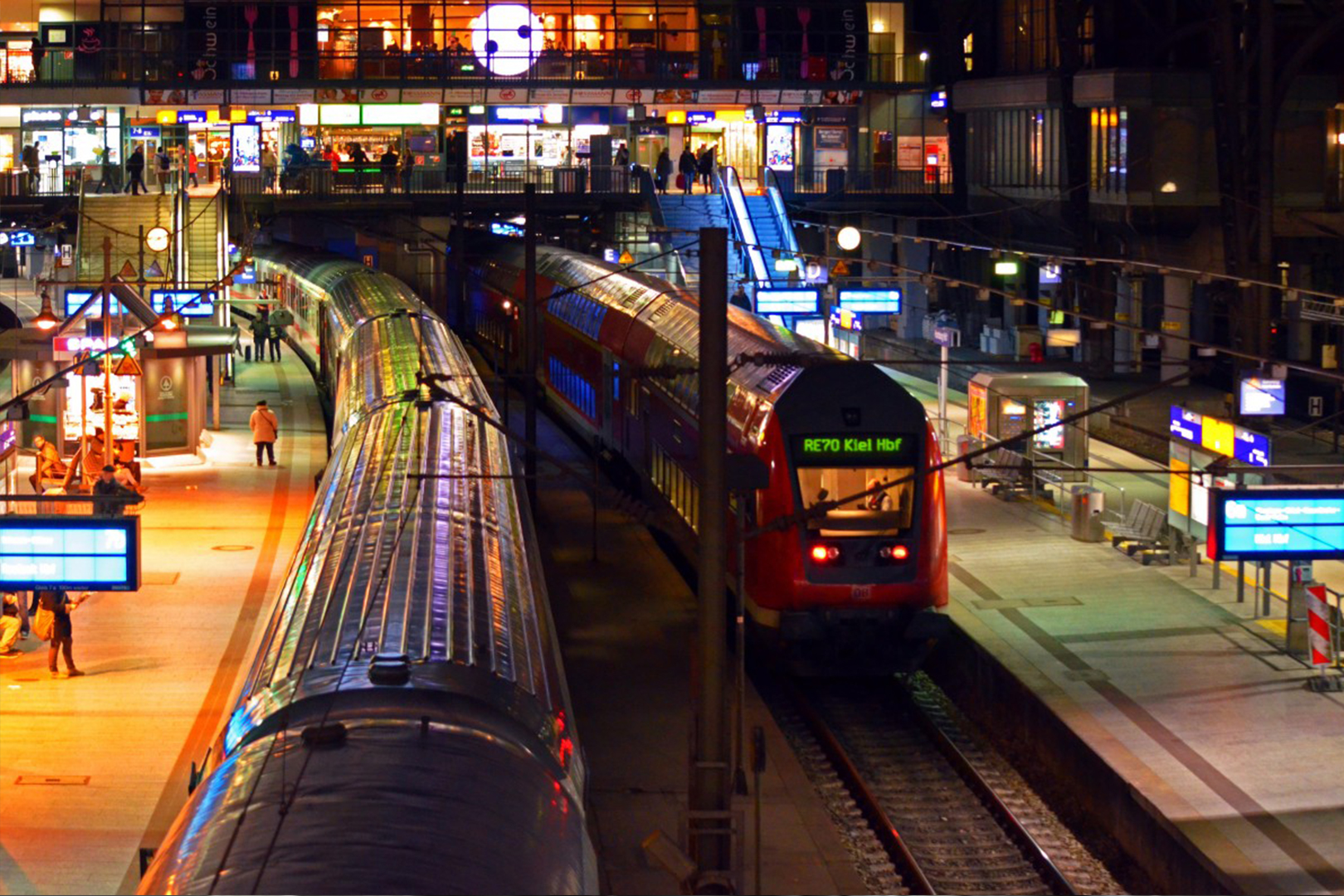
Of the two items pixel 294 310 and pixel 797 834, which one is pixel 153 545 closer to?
pixel 797 834

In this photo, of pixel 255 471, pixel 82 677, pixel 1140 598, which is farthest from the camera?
pixel 255 471

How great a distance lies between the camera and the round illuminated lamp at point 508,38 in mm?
54031

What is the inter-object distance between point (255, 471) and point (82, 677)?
13348mm

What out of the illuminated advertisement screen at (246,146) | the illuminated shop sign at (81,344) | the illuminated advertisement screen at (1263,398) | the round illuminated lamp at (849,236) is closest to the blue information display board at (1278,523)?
the illuminated advertisement screen at (1263,398)

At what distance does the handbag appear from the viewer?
17.9m

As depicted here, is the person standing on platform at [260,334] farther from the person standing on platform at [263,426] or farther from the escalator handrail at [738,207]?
the person standing on platform at [263,426]

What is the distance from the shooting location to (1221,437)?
75.2ft

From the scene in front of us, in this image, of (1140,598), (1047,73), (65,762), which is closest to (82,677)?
(65,762)

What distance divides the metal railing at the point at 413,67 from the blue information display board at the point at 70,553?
39777mm

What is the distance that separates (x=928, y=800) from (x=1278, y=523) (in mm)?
4342

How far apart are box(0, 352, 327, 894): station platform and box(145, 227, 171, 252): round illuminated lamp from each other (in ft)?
38.0

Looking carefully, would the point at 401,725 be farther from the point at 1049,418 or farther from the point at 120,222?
the point at 120,222

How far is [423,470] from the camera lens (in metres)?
15.2

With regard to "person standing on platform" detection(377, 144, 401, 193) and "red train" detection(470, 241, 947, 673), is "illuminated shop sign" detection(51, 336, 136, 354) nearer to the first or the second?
"red train" detection(470, 241, 947, 673)
